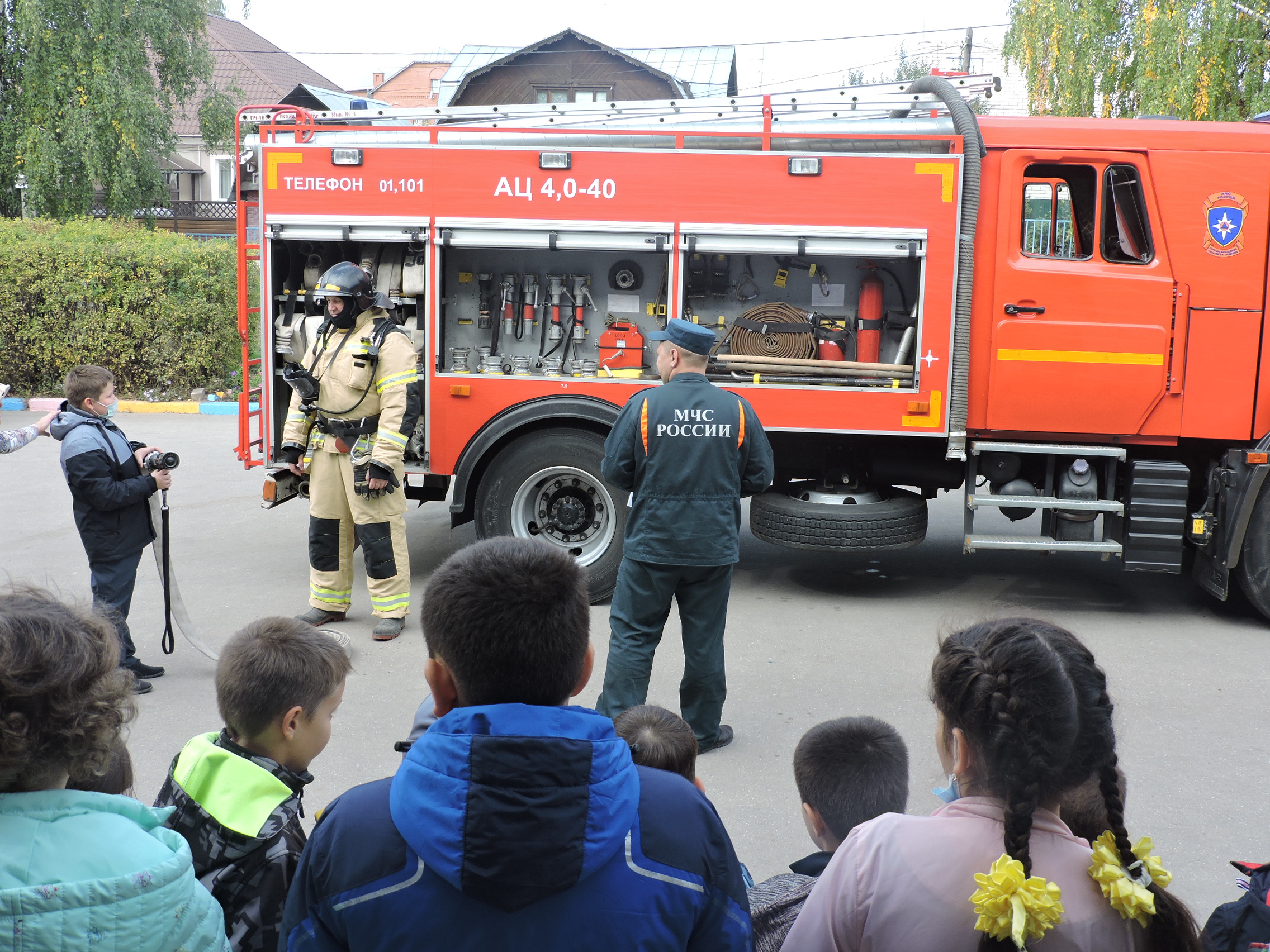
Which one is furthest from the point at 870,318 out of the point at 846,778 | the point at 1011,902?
the point at 1011,902

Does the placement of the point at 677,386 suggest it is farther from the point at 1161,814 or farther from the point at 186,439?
the point at 186,439

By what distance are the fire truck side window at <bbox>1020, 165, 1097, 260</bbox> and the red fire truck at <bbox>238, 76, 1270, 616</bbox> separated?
16mm

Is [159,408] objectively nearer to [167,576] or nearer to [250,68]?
[167,576]

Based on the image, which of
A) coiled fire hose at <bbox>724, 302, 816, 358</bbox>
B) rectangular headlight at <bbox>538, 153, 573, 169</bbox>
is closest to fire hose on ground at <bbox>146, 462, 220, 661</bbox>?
rectangular headlight at <bbox>538, 153, 573, 169</bbox>

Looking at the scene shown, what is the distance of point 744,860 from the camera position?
386 cm

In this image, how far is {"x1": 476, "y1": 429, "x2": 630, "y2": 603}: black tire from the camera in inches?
271

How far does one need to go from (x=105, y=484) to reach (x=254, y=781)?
328cm

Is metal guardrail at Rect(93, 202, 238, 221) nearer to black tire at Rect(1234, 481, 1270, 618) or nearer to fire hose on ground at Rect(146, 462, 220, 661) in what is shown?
fire hose on ground at Rect(146, 462, 220, 661)

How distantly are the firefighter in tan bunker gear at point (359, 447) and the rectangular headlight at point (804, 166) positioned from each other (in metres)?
2.48

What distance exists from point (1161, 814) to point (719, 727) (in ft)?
5.78

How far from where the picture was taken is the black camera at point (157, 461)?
17.2 ft

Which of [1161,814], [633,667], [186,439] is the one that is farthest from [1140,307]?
[186,439]

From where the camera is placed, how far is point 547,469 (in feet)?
22.6

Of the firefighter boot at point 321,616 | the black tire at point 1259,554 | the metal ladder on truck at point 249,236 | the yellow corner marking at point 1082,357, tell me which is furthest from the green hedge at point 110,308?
the black tire at point 1259,554
